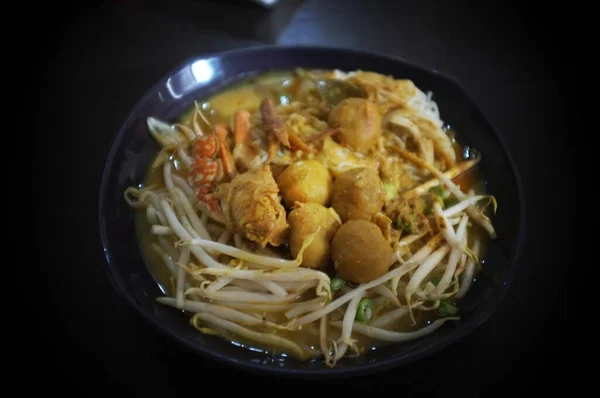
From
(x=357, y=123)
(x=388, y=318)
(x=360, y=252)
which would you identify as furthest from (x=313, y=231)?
(x=357, y=123)

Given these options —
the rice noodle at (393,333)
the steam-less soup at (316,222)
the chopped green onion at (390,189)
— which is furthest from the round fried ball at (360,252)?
the chopped green onion at (390,189)

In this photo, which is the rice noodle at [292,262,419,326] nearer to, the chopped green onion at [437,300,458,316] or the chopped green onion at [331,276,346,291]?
the chopped green onion at [331,276,346,291]

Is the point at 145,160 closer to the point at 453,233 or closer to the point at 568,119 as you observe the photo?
the point at 453,233

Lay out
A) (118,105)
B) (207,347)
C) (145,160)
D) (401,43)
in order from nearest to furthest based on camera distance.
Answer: (207,347)
(145,160)
(118,105)
(401,43)

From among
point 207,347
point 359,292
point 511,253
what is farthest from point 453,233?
point 207,347

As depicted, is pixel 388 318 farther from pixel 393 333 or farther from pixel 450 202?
pixel 450 202

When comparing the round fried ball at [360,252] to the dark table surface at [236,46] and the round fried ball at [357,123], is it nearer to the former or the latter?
the dark table surface at [236,46]
